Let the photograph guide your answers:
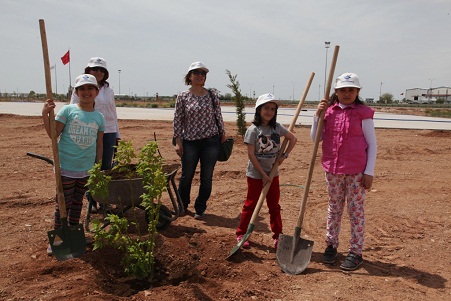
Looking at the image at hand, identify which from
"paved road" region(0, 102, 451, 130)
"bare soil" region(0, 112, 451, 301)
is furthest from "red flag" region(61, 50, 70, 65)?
"paved road" region(0, 102, 451, 130)

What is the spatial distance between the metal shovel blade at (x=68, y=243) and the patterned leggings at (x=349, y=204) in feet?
7.78

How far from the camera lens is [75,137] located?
366 cm

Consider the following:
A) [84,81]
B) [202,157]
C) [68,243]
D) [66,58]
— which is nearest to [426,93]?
[66,58]

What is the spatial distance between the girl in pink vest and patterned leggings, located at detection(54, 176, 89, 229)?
7.71 feet

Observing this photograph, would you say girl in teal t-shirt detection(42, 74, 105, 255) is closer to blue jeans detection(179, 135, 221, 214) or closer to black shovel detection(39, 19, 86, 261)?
black shovel detection(39, 19, 86, 261)

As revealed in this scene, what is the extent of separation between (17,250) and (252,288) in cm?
241

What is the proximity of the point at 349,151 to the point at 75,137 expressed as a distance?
8.42 ft

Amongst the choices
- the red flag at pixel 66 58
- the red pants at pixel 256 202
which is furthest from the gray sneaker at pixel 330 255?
the red flag at pixel 66 58

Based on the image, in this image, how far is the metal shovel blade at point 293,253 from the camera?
358 cm

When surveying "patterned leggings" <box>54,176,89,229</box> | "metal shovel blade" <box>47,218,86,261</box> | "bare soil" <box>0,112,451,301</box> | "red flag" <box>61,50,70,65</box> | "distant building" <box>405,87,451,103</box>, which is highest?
"distant building" <box>405,87,451,103</box>

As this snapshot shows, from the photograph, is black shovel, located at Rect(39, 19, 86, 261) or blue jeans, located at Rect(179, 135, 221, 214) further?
blue jeans, located at Rect(179, 135, 221, 214)

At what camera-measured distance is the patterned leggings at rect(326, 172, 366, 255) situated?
3.54 meters

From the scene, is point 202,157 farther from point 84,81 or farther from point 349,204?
point 349,204

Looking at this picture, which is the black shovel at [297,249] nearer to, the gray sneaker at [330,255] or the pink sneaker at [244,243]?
the gray sneaker at [330,255]
